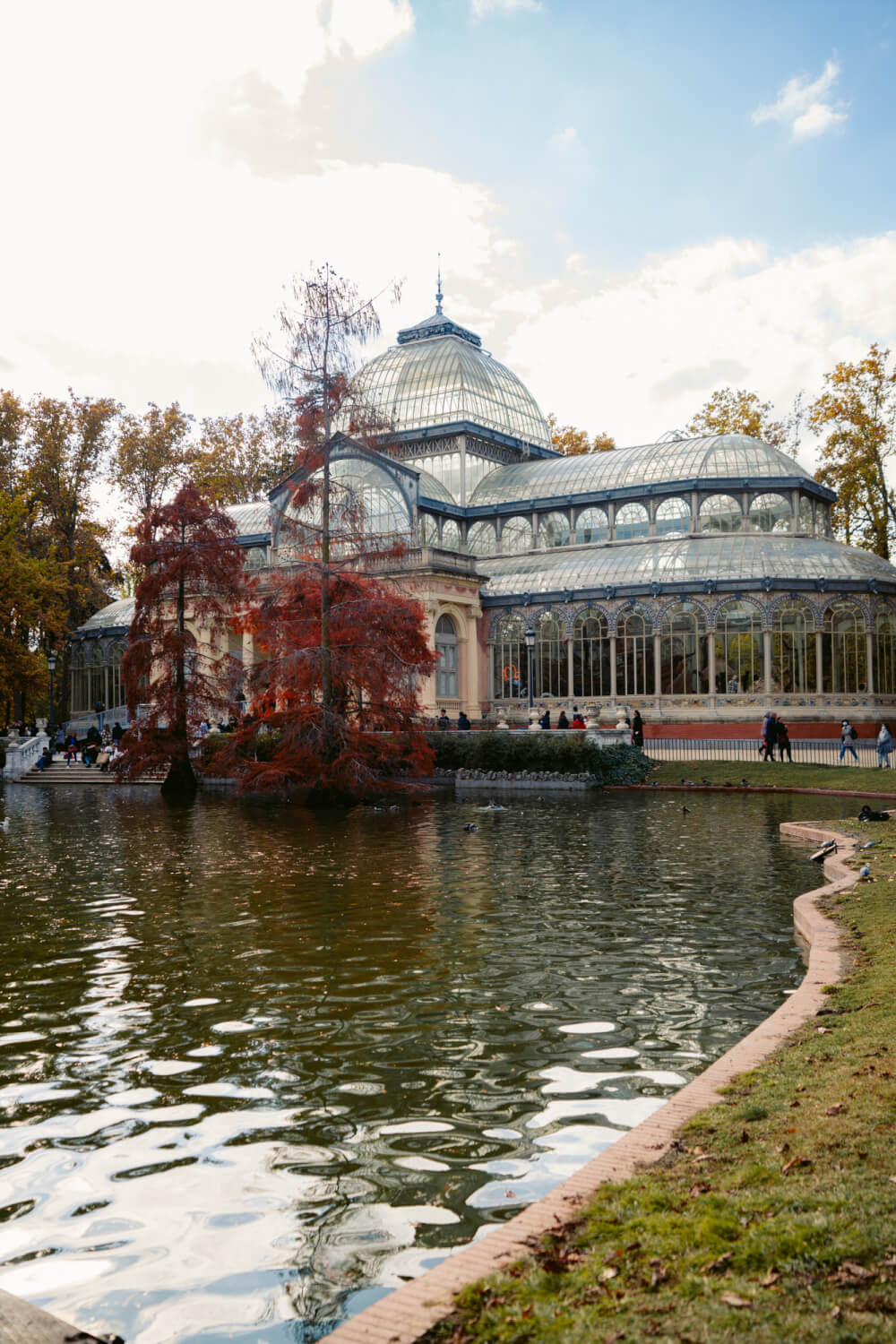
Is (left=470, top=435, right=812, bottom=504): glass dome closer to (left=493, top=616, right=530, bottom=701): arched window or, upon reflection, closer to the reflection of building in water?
the reflection of building in water

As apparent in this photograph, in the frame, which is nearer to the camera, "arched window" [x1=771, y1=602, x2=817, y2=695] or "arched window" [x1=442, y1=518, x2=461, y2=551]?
"arched window" [x1=771, y1=602, x2=817, y2=695]

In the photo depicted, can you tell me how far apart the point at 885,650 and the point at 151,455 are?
133ft

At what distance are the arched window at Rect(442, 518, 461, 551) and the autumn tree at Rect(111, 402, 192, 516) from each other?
60.7 feet

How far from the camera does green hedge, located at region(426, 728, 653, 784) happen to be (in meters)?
33.5

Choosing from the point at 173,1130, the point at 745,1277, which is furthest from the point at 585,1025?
the point at 745,1277

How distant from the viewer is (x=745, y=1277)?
3.72 metres

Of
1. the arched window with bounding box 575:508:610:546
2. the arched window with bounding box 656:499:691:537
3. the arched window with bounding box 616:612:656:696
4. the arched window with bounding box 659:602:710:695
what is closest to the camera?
the arched window with bounding box 659:602:710:695

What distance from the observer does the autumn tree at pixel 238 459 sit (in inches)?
2621

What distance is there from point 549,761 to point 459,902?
21.6 meters

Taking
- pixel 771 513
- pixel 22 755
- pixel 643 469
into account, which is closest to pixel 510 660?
pixel 643 469

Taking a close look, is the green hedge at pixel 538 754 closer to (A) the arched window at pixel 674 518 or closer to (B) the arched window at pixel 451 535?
(A) the arched window at pixel 674 518

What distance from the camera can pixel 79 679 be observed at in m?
63.6

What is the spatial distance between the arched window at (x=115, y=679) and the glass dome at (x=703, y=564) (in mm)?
22040

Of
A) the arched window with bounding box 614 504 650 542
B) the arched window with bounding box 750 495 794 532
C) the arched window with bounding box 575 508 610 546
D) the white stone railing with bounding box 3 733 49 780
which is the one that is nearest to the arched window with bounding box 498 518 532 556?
the arched window with bounding box 575 508 610 546
